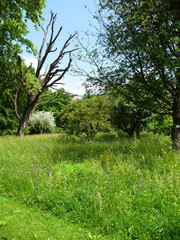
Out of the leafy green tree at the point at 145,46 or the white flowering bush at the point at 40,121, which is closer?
the leafy green tree at the point at 145,46

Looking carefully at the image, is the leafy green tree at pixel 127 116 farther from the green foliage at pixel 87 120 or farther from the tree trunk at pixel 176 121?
the tree trunk at pixel 176 121

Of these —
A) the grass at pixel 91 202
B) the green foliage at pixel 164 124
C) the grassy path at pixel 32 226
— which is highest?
the green foliage at pixel 164 124

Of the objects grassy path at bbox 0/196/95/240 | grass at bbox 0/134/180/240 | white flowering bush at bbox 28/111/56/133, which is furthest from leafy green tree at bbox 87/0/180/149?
white flowering bush at bbox 28/111/56/133

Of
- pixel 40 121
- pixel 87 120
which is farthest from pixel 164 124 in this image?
pixel 40 121

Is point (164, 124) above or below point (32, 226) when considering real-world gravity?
above

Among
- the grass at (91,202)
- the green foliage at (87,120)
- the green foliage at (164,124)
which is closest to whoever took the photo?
the grass at (91,202)

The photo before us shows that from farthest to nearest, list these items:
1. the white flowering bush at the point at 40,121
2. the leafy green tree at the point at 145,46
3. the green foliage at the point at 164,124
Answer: the white flowering bush at the point at 40,121
the green foliage at the point at 164,124
the leafy green tree at the point at 145,46

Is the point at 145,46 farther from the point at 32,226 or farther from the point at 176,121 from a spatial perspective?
the point at 32,226

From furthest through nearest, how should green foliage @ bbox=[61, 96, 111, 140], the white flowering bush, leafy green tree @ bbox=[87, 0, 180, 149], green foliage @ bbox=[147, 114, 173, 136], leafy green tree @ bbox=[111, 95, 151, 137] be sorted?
the white flowering bush, leafy green tree @ bbox=[111, 95, 151, 137], green foliage @ bbox=[61, 96, 111, 140], green foliage @ bbox=[147, 114, 173, 136], leafy green tree @ bbox=[87, 0, 180, 149]

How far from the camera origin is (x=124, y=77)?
6258 mm

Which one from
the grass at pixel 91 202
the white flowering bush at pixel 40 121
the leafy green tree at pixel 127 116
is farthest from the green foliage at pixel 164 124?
the white flowering bush at pixel 40 121

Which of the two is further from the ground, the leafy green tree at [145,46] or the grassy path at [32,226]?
the leafy green tree at [145,46]

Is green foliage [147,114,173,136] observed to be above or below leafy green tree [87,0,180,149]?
below

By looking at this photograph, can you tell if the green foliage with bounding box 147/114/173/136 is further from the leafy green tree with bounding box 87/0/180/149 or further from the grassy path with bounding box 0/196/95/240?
the grassy path with bounding box 0/196/95/240
